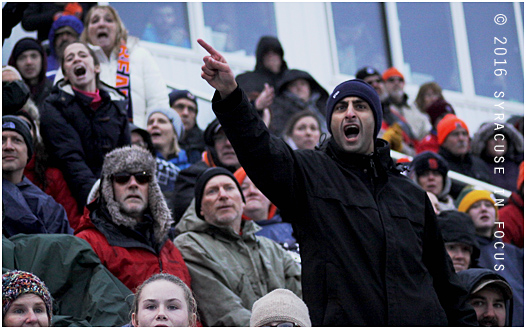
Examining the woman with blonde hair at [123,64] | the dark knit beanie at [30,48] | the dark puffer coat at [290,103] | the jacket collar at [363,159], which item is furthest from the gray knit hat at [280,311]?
the dark puffer coat at [290,103]

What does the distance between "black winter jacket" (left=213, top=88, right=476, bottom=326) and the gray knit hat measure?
1.17 ft

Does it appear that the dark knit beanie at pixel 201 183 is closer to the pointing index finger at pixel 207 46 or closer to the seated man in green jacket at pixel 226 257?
the seated man in green jacket at pixel 226 257

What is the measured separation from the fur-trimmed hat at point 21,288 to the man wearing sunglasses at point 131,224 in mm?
781

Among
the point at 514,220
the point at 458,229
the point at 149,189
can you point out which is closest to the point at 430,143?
the point at 514,220

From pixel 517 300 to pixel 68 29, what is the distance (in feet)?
17.0

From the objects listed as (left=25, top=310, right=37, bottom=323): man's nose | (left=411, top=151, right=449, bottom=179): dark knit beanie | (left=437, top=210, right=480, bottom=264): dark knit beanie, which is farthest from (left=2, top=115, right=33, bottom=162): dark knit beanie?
(left=411, top=151, right=449, bottom=179): dark knit beanie

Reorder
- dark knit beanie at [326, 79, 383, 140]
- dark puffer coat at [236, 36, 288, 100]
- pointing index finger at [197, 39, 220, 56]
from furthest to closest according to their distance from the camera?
dark puffer coat at [236, 36, 288, 100]
dark knit beanie at [326, 79, 383, 140]
pointing index finger at [197, 39, 220, 56]

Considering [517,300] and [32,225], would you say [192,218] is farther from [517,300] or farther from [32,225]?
[517,300]

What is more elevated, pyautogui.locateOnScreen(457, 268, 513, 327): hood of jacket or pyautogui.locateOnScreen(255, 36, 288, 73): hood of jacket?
pyautogui.locateOnScreen(255, 36, 288, 73): hood of jacket

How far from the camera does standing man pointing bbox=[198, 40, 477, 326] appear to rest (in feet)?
13.8

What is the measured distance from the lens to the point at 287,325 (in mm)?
4766

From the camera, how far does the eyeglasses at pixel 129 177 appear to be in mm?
6328

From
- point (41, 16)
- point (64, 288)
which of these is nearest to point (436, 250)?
point (64, 288)

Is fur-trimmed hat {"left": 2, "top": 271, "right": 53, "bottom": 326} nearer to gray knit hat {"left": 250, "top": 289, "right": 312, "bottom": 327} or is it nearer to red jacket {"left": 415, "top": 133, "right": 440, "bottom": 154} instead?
gray knit hat {"left": 250, "top": 289, "right": 312, "bottom": 327}
